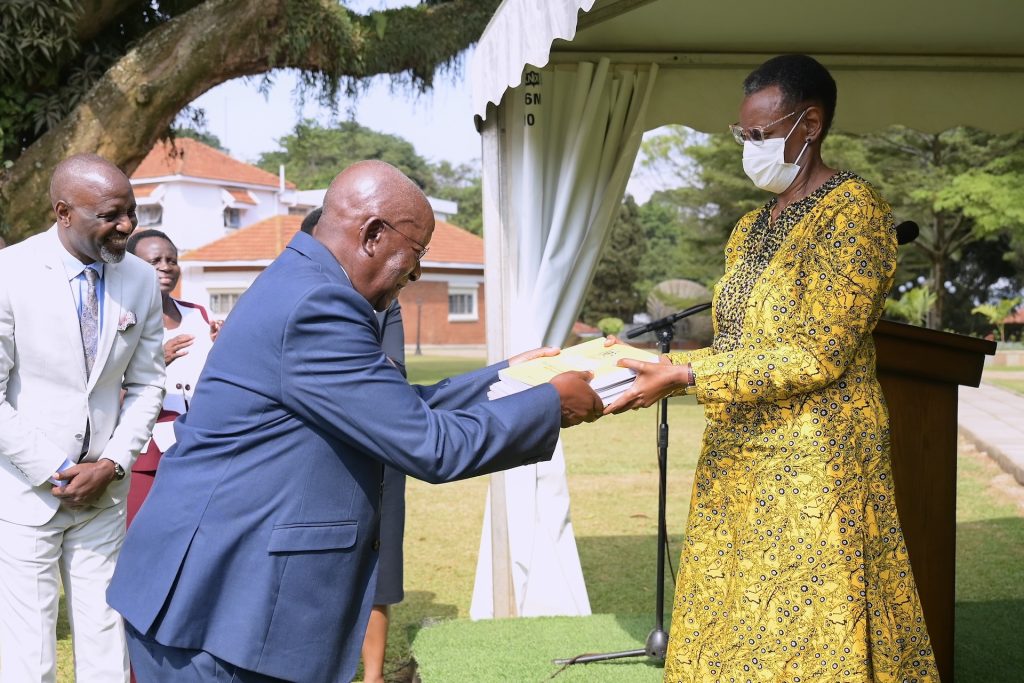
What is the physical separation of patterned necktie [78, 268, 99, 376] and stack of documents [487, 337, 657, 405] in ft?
5.97

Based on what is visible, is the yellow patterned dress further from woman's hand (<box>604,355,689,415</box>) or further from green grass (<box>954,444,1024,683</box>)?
green grass (<box>954,444,1024,683</box>)

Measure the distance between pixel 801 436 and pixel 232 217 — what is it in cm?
5658

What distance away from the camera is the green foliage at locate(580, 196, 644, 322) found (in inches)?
2117

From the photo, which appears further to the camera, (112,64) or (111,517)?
(112,64)

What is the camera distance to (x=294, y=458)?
2260 mm

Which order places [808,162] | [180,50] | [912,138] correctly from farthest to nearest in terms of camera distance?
[912,138] → [180,50] → [808,162]

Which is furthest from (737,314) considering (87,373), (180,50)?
(180,50)

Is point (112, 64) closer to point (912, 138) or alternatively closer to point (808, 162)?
point (808, 162)

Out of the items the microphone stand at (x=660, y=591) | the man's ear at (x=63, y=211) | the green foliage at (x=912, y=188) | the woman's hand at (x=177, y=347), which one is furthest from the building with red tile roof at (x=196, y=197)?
the man's ear at (x=63, y=211)

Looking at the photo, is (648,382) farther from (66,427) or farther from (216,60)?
(216,60)

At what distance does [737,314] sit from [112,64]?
11792 millimetres

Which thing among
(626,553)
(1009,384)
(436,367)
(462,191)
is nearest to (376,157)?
(462,191)

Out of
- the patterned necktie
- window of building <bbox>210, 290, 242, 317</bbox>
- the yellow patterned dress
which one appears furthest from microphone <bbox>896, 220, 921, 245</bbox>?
window of building <bbox>210, 290, 242, 317</bbox>

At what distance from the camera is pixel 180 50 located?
12.9 m
